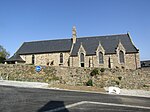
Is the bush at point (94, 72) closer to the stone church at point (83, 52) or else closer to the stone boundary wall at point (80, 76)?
the stone boundary wall at point (80, 76)

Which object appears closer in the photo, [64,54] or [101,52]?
[101,52]

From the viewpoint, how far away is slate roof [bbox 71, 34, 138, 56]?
3716cm

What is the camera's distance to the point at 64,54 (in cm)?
4056

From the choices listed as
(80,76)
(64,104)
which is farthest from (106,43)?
(64,104)

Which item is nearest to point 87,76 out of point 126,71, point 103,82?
point 103,82

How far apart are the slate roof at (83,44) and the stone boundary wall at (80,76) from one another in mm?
11383

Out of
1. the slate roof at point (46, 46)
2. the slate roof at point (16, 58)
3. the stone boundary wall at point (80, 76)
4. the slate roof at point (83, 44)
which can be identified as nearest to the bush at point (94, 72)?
the stone boundary wall at point (80, 76)

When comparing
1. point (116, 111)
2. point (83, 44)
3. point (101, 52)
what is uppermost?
point (83, 44)

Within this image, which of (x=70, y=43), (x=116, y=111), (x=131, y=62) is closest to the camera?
(x=116, y=111)

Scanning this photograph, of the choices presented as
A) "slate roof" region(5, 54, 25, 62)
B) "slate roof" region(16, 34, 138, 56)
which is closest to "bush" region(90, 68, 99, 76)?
"slate roof" region(16, 34, 138, 56)

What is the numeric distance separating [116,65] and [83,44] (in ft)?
34.6

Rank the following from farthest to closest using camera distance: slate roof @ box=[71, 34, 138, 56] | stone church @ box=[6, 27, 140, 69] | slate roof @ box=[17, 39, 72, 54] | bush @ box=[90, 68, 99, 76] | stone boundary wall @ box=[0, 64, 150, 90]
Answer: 1. slate roof @ box=[17, 39, 72, 54]
2. slate roof @ box=[71, 34, 138, 56]
3. stone church @ box=[6, 27, 140, 69]
4. bush @ box=[90, 68, 99, 76]
5. stone boundary wall @ box=[0, 64, 150, 90]

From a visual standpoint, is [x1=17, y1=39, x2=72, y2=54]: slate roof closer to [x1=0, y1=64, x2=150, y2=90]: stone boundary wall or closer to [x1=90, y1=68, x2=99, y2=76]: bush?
[x1=0, y1=64, x2=150, y2=90]: stone boundary wall

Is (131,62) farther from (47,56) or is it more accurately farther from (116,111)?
(116,111)
